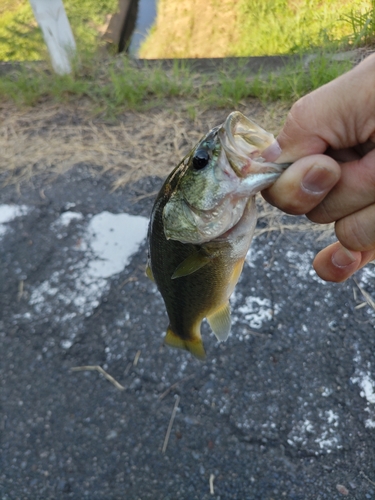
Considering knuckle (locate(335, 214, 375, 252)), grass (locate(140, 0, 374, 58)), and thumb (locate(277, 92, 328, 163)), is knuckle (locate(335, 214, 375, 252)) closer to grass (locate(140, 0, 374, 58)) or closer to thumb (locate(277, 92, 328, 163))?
thumb (locate(277, 92, 328, 163))

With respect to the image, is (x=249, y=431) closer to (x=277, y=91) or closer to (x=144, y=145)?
(x=144, y=145)

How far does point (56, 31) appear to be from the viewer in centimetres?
404

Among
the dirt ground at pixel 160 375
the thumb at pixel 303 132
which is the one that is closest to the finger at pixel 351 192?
the thumb at pixel 303 132

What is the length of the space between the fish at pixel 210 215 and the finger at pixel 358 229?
296mm

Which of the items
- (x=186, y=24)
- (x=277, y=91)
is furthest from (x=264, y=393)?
(x=186, y=24)

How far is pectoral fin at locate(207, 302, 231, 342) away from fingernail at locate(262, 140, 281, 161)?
2.36 feet

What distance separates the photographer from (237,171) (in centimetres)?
119

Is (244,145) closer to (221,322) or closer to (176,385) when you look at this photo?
(221,322)

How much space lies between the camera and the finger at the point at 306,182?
46.5 inches

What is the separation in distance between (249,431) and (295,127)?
156 centimetres

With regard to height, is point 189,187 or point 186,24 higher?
point 189,187

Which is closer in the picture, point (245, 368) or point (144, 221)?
point (245, 368)

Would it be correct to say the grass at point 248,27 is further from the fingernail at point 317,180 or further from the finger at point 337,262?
the fingernail at point 317,180

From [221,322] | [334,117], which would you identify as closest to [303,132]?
[334,117]
